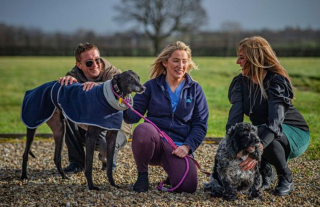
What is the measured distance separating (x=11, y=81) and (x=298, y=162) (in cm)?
1864

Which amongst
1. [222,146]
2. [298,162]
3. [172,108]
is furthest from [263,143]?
[298,162]

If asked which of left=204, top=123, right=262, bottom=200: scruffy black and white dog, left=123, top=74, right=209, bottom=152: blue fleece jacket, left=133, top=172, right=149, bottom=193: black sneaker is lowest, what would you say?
left=133, top=172, right=149, bottom=193: black sneaker

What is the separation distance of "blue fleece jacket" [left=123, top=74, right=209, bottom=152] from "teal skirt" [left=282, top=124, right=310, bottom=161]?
1.06 m

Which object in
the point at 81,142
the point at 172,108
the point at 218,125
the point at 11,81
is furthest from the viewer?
the point at 11,81

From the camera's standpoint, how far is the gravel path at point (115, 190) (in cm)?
443

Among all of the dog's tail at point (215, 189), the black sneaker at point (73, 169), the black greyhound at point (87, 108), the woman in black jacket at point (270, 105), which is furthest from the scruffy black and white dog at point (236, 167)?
the black sneaker at point (73, 169)

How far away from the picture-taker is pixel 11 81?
69.4 ft

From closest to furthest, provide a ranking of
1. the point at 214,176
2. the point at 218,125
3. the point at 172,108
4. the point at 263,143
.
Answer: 1. the point at 263,143
2. the point at 214,176
3. the point at 172,108
4. the point at 218,125

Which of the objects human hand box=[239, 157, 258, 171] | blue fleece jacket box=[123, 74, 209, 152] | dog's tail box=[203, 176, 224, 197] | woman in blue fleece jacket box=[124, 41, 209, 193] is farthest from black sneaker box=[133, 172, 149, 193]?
human hand box=[239, 157, 258, 171]

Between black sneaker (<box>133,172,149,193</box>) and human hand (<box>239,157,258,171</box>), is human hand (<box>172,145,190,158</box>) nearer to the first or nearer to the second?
black sneaker (<box>133,172,149,193</box>)

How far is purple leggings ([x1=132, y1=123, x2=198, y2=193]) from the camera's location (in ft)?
15.6

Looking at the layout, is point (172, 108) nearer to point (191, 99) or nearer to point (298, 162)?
point (191, 99)

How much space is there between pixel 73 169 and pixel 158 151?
64.5 inches

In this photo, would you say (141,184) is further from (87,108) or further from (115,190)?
(87,108)
